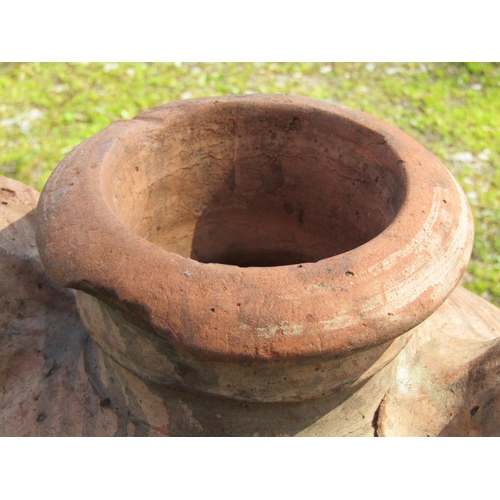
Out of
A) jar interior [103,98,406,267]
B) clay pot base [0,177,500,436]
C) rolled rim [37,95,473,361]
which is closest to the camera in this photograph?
rolled rim [37,95,473,361]

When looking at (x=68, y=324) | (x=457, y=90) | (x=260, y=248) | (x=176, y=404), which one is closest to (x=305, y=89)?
(x=457, y=90)

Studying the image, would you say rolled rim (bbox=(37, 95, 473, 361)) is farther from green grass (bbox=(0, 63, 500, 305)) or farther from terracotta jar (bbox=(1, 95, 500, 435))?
green grass (bbox=(0, 63, 500, 305))

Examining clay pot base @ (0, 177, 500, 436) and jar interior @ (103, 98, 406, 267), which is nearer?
clay pot base @ (0, 177, 500, 436)

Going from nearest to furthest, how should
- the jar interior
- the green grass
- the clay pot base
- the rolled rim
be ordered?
the rolled rim
the clay pot base
the jar interior
the green grass

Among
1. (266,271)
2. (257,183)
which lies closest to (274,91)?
(257,183)

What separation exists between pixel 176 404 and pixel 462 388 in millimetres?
902

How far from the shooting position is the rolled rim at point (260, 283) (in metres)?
1.30

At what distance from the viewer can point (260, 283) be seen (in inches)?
53.0

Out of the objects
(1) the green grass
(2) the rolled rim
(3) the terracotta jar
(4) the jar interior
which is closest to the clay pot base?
(3) the terracotta jar

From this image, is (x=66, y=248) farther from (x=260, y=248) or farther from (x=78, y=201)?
(x=260, y=248)

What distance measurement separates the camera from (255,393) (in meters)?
1.46

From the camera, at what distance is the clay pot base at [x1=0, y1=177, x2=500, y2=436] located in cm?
160

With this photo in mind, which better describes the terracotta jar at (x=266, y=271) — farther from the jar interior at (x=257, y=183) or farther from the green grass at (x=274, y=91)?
the green grass at (x=274, y=91)

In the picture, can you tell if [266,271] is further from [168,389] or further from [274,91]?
[274,91]
